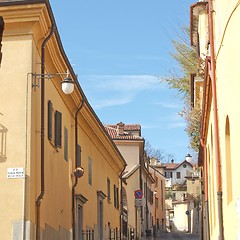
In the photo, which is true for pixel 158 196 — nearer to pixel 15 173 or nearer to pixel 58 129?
pixel 58 129

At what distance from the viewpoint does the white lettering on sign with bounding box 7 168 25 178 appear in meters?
15.3

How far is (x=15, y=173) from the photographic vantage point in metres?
15.3

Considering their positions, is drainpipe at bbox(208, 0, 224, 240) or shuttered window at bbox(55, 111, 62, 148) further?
shuttered window at bbox(55, 111, 62, 148)

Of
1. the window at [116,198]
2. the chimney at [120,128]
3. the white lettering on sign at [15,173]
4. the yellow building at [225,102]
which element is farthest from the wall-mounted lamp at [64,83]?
the chimney at [120,128]

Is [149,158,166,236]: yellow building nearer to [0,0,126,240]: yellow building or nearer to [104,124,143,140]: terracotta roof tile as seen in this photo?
[104,124,143,140]: terracotta roof tile

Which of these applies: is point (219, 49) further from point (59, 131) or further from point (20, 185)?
point (59, 131)

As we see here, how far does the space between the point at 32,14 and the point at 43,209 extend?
4.96 metres

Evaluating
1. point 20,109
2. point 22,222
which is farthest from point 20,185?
point 20,109

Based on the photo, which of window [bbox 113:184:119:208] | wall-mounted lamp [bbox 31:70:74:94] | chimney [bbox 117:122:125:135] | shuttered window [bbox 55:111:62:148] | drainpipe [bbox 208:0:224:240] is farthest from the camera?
chimney [bbox 117:122:125:135]

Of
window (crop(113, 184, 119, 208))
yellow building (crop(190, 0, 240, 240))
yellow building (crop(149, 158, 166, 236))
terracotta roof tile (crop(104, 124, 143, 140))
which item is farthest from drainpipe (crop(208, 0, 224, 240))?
yellow building (crop(149, 158, 166, 236))

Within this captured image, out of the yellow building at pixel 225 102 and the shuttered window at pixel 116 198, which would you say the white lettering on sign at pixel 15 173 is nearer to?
the yellow building at pixel 225 102

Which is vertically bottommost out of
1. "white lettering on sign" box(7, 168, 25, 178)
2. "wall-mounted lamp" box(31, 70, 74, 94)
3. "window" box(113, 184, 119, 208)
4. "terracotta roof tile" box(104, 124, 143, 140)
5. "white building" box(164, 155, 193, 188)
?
"white lettering on sign" box(7, 168, 25, 178)

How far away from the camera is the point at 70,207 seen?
21.1m

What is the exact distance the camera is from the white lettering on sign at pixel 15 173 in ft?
50.1
